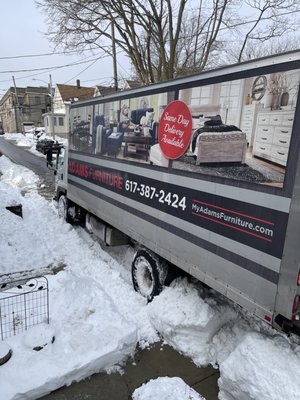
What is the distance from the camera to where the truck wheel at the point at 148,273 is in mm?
4840

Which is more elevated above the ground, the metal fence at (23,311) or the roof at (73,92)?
the roof at (73,92)

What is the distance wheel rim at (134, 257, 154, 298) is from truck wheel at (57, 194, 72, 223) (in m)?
4.31

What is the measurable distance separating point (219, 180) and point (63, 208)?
6874 millimetres

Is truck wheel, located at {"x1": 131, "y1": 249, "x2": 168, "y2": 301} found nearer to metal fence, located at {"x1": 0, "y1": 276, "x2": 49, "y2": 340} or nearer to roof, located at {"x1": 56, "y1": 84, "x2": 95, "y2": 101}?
metal fence, located at {"x1": 0, "y1": 276, "x2": 49, "y2": 340}

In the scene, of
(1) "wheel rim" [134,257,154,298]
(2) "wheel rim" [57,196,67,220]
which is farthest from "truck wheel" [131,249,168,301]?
(2) "wheel rim" [57,196,67,220]

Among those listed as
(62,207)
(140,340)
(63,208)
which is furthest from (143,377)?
(62,207)

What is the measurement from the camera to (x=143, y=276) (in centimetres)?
538

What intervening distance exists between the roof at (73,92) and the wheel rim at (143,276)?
50.6 meters

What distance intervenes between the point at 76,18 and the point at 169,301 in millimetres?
17096

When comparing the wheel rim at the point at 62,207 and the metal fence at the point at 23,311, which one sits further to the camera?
the wheel rim at the point at 62,207

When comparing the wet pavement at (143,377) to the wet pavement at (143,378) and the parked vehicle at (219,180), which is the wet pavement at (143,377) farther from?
the parked vehicle at (219,180)

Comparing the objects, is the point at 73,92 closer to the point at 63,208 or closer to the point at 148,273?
the point at 63,208

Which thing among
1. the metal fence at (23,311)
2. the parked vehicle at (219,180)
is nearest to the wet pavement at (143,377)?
the metal fence at (23,311)

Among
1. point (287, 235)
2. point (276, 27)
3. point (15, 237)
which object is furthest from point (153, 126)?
point (276, 27)
